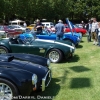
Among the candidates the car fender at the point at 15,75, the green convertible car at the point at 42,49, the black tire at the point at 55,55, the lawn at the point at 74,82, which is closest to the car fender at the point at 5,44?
the green convertible car at the point at 42,49

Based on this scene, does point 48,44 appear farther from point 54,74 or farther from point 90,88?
point 90,88

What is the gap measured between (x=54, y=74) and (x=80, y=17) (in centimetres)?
5155

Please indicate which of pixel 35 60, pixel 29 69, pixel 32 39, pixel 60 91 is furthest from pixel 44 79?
pixel 32 39

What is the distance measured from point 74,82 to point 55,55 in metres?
2.76

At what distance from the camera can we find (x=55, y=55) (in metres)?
8.74

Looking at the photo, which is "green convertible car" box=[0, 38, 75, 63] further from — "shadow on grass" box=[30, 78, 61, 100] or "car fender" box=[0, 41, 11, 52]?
"shadow on grass" box=[30, 78, 61, 100]

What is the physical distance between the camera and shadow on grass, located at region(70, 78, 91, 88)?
5.76 meters

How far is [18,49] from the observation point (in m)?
8.57

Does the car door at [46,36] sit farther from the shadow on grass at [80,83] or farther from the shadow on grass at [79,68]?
the shadow on grass at [80,83]

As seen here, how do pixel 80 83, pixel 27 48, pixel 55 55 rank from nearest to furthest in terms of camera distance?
pixel 80 83 < pixel 27 48 < pixel 55 55

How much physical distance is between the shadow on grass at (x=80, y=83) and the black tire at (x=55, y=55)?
7.84ft

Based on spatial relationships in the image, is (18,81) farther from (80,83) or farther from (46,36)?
(46,36)

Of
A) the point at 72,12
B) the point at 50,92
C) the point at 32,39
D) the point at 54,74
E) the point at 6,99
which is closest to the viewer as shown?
the point at 6,99

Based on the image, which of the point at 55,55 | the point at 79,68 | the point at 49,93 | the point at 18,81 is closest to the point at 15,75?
the point at 18,81
